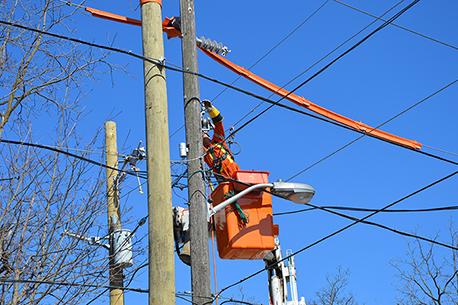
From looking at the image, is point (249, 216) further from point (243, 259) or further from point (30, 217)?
point (30, 217)

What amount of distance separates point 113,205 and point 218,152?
4.96ft

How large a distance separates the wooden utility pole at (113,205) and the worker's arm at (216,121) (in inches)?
50.6

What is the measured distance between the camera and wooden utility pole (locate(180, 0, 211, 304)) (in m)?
8.41

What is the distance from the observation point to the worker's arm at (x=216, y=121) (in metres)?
9.96

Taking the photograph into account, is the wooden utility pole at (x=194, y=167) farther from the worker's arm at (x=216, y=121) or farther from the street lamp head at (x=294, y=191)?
the street lamp head at (x=294, y=191)

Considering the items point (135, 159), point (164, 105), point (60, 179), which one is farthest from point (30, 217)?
point (164, 105)

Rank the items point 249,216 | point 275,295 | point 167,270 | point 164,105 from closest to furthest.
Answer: point 167,270
point 164,105
point 249,216
point 275,295

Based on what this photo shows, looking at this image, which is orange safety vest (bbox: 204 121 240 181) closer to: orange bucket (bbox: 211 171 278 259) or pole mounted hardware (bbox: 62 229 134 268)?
orange bucket (bbox: 211 171 278 259)

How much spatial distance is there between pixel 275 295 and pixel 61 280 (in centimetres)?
301

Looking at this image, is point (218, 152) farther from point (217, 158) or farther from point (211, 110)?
point (211, 110)

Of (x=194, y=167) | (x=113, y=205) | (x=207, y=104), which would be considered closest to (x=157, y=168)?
(x=194, y=167)

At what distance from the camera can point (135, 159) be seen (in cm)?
1014

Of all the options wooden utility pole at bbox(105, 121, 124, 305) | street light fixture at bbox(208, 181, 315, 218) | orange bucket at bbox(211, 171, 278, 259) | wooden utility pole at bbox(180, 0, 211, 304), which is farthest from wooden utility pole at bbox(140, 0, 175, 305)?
wooden utility pole at bbox(105, 121, 124, 305)

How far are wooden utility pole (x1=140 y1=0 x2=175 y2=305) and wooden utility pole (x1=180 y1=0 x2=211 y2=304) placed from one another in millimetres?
1105
